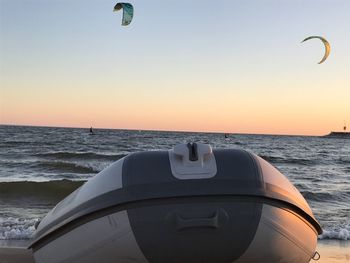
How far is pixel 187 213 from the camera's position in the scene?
8.99 feet

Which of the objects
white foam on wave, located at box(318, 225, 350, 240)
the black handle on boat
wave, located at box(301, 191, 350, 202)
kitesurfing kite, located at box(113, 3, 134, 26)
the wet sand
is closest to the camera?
the black handle on boat

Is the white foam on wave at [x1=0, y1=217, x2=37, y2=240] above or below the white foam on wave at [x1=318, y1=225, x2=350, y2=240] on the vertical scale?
below

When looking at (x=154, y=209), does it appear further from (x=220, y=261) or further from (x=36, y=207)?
(x=36, y=207)

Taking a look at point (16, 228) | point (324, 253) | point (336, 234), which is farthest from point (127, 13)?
point (324, 253)

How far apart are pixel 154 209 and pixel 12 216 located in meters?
4.98

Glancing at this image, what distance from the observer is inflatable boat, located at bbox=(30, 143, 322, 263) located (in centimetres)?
274

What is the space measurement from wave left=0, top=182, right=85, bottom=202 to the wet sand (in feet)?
13.1

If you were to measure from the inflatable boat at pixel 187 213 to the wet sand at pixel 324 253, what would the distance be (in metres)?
1.95

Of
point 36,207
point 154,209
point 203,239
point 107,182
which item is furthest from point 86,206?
point 36,207

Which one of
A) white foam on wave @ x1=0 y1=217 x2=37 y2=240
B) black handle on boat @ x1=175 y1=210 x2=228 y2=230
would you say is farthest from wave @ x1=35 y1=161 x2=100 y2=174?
black handle on boat @ x1=175 y1=210 x2=228 y2=230

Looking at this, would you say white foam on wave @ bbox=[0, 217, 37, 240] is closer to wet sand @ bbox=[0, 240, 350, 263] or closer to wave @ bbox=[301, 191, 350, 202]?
wet sand @ bbox=[0, 240, 350, 263]

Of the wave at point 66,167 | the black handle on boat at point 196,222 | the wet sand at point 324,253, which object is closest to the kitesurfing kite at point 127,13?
the wet sand at point 324,253

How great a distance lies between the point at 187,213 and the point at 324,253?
3134 mm

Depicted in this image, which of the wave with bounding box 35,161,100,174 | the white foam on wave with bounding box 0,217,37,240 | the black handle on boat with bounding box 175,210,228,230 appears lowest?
the wave with bounding box 35,161,100,174
